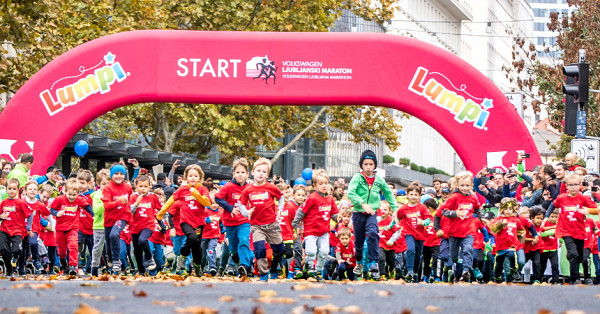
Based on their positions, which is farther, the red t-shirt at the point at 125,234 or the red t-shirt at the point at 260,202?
the red t-shirt at the point at 125,234

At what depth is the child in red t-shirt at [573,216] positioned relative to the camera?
52.1 ft

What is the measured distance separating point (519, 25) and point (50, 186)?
115923 millimetres

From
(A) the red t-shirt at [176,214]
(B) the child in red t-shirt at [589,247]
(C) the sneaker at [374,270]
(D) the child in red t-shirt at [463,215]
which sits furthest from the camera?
(A) the red t-shirt at [176,214]

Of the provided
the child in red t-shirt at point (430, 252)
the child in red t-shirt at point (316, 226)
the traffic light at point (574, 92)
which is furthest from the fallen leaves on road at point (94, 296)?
the traffic light at point (574, 92)

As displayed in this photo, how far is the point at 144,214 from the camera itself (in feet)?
58.0

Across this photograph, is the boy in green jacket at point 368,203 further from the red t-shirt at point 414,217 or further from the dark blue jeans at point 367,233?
the red t-shirt at point 414,217

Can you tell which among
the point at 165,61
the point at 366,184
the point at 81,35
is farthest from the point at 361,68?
the point at 81,35

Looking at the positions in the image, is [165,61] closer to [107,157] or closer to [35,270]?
[35,270]

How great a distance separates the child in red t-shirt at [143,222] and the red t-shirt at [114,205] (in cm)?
13

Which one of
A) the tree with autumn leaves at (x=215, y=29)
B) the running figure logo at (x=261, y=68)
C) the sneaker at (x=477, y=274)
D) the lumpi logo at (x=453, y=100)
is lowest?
the sneaker at (x=477, y=274)

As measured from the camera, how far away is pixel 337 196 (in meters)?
21.2

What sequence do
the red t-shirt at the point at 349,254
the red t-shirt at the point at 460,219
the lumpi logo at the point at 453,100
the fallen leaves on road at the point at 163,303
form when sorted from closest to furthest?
1. the fallen leaves on road at the point at 163,303
2. the red t-shirt at the point at 460,219
3. the red t-shirt at the point at 349,254
4. the lumpi logo at the point at 453,100

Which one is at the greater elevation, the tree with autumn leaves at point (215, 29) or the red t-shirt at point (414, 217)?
the tree with autumn leaves at point (215, 29)

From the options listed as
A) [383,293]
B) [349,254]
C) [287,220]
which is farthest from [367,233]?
[383,293]
